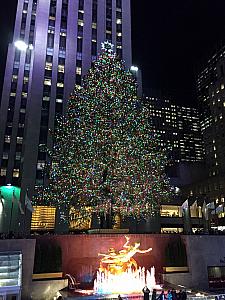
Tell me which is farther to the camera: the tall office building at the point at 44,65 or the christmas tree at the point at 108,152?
the tall office building at the point at 44,65

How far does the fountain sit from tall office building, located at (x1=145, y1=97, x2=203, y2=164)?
143031 mm

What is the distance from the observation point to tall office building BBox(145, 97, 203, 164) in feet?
536

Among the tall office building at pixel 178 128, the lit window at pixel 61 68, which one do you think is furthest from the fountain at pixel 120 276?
the tall office building at pixel 178 128

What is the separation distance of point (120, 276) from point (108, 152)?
1073cm

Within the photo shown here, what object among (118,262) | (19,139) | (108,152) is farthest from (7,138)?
(118,262)

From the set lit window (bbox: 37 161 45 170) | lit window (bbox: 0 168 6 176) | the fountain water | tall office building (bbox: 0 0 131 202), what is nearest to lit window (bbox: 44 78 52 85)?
tall office building (bbox: 0 0 131 202)

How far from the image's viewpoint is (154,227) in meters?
41.3

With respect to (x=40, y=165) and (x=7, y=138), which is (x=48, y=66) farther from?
(x=40, y=165)

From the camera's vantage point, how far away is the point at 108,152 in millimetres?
24500

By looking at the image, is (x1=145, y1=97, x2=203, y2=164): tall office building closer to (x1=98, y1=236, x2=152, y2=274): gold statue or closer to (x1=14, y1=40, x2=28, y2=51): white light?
(x1=14, y1=40, x2=28, y2=51): white light

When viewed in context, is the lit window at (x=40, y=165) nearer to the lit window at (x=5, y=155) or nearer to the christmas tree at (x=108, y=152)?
the christmas tree at (x=108, y=152)

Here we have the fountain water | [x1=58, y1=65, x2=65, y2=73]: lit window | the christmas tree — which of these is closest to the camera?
the fountain water

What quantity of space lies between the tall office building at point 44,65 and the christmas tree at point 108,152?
14384mm

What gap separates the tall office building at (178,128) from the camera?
163m
